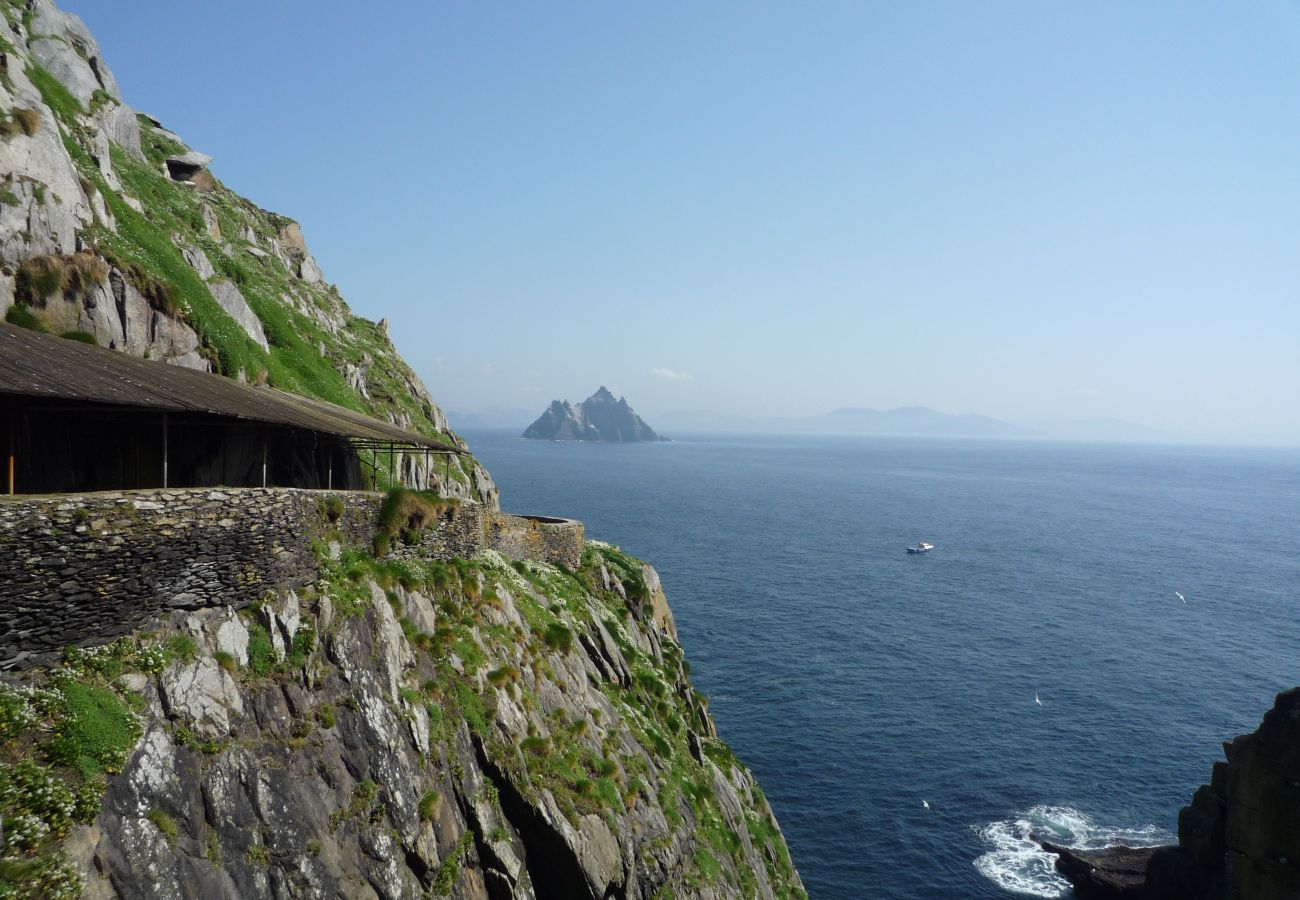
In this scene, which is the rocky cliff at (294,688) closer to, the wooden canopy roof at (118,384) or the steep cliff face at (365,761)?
the steep cliff face at (365,761)

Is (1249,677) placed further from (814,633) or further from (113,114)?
(113,114)

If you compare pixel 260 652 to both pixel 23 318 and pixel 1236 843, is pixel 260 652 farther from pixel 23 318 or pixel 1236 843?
pixel 1236 843

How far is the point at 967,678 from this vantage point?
7038 cm

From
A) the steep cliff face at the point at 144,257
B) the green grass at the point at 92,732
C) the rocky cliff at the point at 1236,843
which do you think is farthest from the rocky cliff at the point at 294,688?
the rocky cliff at the point at 1236,843

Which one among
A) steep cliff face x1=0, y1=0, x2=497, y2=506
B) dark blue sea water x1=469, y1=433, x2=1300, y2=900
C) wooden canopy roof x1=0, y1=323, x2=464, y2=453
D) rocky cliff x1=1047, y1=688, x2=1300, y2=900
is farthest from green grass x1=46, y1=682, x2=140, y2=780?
rocky cliff x1=1047, y1=688, x2=1300, y2=900

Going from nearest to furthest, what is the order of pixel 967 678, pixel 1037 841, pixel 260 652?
pixel 260 652
pixel 1037 841
pixel 967 678

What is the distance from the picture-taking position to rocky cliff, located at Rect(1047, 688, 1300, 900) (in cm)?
4169

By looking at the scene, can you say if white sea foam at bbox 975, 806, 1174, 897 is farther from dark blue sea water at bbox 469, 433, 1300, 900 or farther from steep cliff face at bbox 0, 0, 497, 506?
steep cliff face at bbox 0, 0, 497, 506

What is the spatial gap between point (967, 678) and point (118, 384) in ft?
233

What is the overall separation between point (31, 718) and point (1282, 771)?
5657 cm

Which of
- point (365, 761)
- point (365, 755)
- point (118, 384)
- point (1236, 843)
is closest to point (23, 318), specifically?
point (118, 384)

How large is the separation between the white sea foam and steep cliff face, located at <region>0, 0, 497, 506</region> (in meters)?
42.5

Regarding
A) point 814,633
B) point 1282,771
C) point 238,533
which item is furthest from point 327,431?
point 814,633

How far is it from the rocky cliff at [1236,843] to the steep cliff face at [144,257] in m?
49.0
